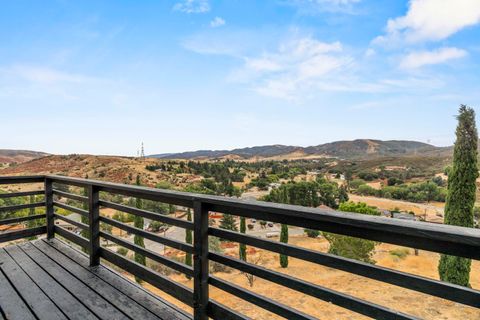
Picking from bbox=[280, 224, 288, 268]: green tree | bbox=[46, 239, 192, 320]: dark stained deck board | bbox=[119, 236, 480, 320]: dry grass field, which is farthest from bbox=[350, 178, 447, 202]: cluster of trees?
bbox=[46, 239, 192, 320]: dark stained deck board

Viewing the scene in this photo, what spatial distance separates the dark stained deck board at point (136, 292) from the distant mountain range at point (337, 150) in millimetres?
96359

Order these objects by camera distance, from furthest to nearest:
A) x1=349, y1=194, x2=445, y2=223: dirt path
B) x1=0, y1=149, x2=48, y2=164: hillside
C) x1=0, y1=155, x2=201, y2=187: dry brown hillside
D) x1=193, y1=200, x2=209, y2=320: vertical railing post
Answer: x1=0, y1=149, x2=48, y2=164: hillside → x1=0, y1=155, x2=201, y2=187: dry brown hillside → x1=349, y1=194, x2=445, y2=223: dirt path → x1=193, y1=200, x2=209, y2=320: vertical railing post

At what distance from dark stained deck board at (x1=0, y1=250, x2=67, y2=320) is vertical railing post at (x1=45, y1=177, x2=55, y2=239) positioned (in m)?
0.75

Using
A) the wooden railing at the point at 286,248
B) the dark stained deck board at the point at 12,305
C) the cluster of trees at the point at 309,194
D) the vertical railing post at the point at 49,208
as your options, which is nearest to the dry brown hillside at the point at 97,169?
the cluster of trees at the point at 309,194

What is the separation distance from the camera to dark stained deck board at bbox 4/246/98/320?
2051 millimetres

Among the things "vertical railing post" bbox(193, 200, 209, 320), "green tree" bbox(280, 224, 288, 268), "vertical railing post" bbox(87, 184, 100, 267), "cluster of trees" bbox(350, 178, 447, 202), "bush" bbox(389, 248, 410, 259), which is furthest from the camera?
"cluster of trees" bbox(350, 178, 447, 202)

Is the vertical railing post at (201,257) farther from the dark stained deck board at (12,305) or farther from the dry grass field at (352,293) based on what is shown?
the dry grass field at (352,293)

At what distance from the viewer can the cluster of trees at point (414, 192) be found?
137 ft

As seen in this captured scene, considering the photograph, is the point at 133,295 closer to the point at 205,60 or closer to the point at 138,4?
the point at 138,4

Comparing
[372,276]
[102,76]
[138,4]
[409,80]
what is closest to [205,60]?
[102,76]

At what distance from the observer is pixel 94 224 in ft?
9.68

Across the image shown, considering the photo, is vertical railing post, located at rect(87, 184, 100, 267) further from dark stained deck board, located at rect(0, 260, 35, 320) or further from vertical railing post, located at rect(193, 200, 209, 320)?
vertical railing post, located at rect(193, 200, 209, 320)

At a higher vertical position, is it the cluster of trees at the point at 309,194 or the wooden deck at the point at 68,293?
the wooden deck at the point at 68,293

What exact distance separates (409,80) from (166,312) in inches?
1197
